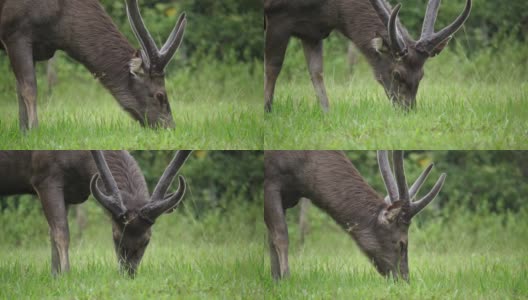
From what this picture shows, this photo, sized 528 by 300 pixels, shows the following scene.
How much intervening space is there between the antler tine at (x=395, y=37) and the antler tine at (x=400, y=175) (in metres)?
0.66

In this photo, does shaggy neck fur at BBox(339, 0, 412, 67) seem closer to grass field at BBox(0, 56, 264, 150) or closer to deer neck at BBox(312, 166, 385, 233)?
grass field at BBox(0, 56, 264, 150)

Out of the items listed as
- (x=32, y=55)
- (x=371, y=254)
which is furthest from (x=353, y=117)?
(x=32, y=55)

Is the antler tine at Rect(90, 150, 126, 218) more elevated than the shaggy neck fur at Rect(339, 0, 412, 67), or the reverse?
the shaggy neck fur at Rect(339, 0, 412, 67)

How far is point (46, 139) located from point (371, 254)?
2257mm

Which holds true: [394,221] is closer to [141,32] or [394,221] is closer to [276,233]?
[276,233]

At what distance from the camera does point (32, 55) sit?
8602 millimetres

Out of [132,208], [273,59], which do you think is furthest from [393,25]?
[132,208]

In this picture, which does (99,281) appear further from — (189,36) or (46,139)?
(189,36)

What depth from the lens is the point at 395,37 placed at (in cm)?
854

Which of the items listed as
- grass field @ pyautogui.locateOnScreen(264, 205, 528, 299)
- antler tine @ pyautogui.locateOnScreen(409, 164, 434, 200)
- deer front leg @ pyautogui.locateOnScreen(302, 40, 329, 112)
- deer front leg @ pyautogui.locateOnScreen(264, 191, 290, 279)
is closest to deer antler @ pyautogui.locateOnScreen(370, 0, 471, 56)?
deer front leg @ pyautogui.locateOnScreen(302, 40, 329, 112)

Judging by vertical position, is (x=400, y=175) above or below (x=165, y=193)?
above

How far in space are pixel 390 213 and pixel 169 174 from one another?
4.82ft

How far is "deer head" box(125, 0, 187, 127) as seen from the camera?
8.63 m

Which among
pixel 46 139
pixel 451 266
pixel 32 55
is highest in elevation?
pixel 32 55
